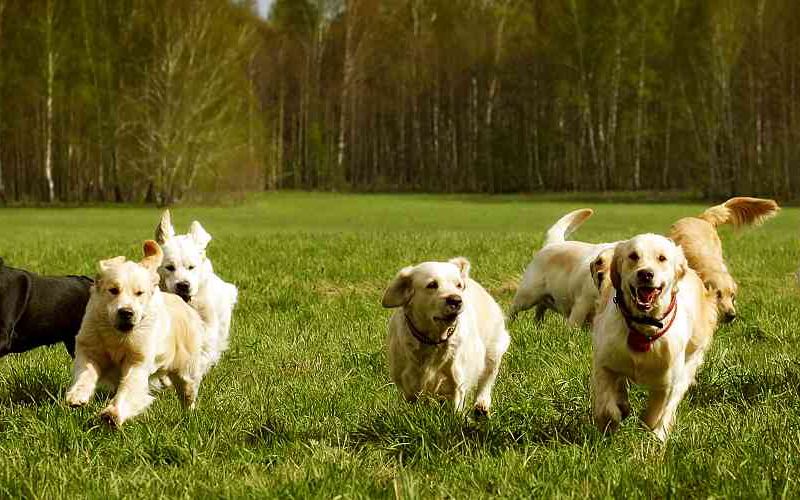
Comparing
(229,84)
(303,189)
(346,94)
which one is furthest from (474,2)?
(229,84)

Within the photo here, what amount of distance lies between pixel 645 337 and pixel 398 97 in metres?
55.5

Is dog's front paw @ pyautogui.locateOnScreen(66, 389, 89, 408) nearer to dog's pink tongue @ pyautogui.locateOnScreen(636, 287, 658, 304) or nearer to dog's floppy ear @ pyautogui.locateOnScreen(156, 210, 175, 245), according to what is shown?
dog's pink tongue @ pyautogui.locateOnScreen(636, 287, 658, 304)

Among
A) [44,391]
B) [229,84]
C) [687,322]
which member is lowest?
[44,391]

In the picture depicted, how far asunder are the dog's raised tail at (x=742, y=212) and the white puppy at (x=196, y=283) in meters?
3.83

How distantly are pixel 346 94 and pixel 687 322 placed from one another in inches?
2145

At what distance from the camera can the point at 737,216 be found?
22.8 feet

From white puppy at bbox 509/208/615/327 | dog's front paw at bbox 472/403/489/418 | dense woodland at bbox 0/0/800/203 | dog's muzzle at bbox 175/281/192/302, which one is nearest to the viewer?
dog's front paw at bbox 472/403/489/418

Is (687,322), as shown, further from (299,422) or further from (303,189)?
(303,189)

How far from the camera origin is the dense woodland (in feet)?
127

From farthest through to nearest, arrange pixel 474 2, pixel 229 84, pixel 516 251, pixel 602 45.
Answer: pixel 474 2, pixel 602 45, pixel 229 84, pixel 516 251

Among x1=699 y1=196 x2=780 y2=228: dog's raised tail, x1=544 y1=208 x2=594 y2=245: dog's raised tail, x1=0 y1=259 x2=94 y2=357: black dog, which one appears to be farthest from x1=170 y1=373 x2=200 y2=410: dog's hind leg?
x1=544 y1=208 x2=594 y2=245: dog's raised tail

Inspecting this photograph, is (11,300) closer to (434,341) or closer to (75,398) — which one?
(75,398)

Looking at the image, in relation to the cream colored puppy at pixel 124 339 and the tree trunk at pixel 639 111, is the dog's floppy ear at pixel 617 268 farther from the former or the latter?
the tree trunk at pixel 639 111

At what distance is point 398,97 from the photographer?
5900cm
